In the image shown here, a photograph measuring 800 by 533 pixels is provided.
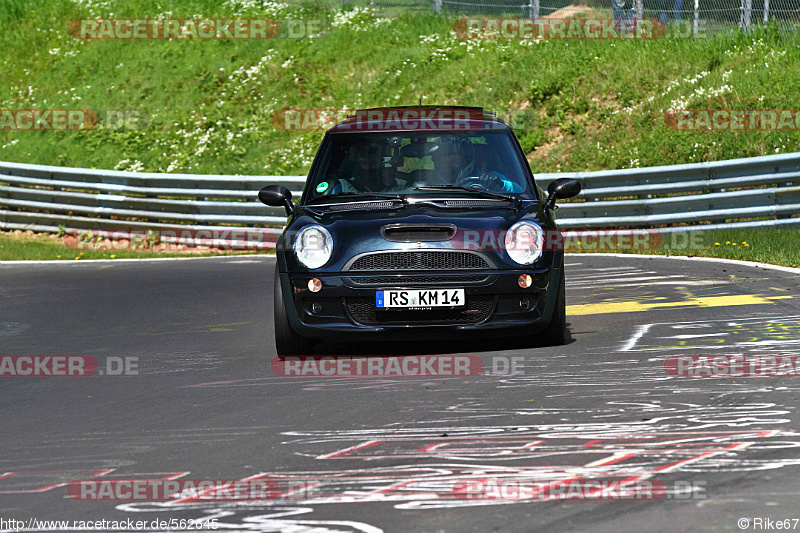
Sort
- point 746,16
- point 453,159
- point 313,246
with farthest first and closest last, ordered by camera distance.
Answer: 1. point 746,16
2. point 453,159
3. point 313,246

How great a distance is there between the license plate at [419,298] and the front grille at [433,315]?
0.19ft

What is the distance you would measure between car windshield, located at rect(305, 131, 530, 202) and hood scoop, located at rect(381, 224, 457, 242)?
79 cm

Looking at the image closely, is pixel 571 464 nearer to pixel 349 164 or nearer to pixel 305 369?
pixel 305 369

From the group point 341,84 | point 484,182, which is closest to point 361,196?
point 484,182

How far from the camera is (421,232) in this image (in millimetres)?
8484

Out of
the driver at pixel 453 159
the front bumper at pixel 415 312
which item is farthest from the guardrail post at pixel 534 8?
the front bumper at pixel 415 312

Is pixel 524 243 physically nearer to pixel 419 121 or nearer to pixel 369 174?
pixel 369 174

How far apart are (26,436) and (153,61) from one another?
2611cm

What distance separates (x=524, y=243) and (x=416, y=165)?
136 cm

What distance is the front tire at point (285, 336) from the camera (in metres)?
8.70

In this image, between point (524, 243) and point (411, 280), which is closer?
point (411, 280)

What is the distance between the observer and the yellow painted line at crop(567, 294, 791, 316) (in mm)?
10797

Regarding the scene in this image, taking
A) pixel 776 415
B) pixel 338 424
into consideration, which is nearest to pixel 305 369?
pixel 338 424

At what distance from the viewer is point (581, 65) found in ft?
79.6
